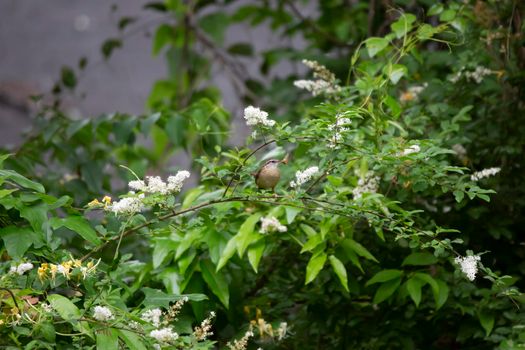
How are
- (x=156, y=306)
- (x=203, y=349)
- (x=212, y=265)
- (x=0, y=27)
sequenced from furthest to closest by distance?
(x=0, y=27) → (x=212, y=265) → (x=156, y=306) → (x=203, y=349)

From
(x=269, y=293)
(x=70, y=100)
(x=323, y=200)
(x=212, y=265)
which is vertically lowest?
(x=70, y=100)

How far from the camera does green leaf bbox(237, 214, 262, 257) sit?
5.64ft

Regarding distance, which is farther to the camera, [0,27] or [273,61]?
[0,27]

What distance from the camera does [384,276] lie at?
5.89 feet

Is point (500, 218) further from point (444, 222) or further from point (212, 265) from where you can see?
point (212, 265)

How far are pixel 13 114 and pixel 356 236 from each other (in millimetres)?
3401

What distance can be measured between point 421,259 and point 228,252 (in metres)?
0.44

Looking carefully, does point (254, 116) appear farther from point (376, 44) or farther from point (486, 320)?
point (486, 320)

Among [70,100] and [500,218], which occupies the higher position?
[500,218]

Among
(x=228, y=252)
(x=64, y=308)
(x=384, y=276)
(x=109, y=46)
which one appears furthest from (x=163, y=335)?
(x=109, y=46)

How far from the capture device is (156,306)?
Result: 1.56 metres

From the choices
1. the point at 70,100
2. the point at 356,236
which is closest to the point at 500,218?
the point at 356,236

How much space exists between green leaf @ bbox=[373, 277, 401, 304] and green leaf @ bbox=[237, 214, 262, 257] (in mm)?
314

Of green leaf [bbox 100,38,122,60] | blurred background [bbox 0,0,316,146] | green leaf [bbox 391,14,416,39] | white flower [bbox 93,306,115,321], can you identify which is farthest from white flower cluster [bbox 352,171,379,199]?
blurred background [bbox 0,0,316,146]
